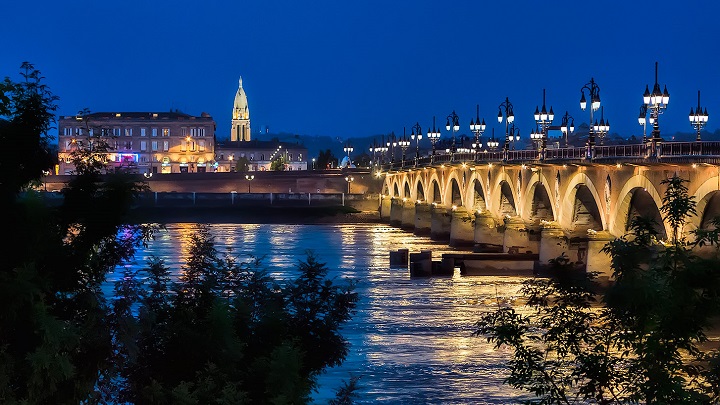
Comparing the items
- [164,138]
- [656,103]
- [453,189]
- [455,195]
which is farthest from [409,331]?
Result: [164,138]

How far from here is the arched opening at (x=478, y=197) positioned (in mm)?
82262

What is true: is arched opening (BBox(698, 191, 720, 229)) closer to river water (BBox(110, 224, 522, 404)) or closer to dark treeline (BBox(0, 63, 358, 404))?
river water (BBox(110, 224, 522, 404))

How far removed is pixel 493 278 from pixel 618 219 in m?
9.99

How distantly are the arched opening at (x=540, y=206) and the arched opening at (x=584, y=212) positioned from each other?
8087 mm

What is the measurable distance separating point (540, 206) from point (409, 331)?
30.2 metres

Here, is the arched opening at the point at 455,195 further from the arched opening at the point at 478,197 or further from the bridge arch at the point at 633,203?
the bridge arch at the point at 633,203

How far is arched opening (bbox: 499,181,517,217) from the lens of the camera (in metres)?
74.7

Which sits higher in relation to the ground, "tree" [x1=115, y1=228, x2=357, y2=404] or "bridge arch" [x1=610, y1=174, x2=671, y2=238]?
"bridge arch" [x1=610, y1=174, x2=671, y2=238]

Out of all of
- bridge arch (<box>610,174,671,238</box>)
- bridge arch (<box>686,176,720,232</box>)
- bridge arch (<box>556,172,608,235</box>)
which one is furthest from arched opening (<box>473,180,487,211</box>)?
bridge arch (<box>686,176,720,232</box>)

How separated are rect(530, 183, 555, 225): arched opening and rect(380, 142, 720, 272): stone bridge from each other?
0.17 ft

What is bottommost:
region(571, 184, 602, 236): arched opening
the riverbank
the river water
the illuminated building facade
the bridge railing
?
the river water

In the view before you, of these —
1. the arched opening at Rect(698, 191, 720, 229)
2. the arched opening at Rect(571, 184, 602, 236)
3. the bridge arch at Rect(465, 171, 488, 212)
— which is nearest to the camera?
the arched opening at Rect(698, 191, 720, 229)

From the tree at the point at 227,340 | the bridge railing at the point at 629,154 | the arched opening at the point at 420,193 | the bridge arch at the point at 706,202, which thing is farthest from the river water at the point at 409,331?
the arched opening at the point at 420,193

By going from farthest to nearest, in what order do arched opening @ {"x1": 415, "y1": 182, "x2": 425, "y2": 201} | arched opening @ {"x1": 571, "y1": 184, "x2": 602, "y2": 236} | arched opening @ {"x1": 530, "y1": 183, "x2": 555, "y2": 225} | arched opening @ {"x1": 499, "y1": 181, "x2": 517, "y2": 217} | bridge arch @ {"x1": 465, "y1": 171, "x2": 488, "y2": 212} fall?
arched opening @ {"x1": 415, "y1": 182, "x2": 425, "y2": 201}
bridge arch @ {"x1": 465, "y1": 171, "x2": 488, "y2": 212}
arched opening @ {"x1": 499, "y1": 181, "x2": 517, "y2": 217}
arched opening @ {"x1": 530, "y1": 183, "x2": 555, "y2": 225}
arched opening @ {"x1": 571, "y1": 184, "x2": 602, "y2": 236}
